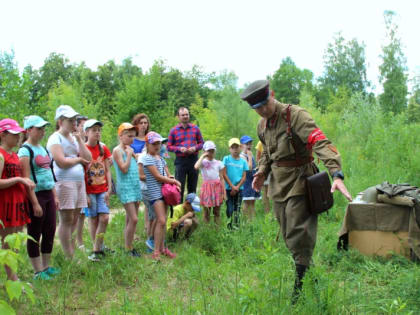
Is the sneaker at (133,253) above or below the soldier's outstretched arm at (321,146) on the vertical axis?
below

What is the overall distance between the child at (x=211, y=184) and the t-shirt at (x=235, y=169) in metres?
0.29

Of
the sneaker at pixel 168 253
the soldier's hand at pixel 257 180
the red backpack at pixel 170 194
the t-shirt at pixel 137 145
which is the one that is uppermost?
the t-shirt at pixel 137 145

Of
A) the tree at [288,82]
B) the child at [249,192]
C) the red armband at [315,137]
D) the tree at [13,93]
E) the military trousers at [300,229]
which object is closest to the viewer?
the red armband at [315,137]

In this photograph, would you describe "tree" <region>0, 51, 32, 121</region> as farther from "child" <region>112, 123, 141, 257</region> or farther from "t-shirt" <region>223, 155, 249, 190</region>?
"t-shirt" <region>223, 155, 249, 190</region>

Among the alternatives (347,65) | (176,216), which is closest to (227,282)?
(176,216)

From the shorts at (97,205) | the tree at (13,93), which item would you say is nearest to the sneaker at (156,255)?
the shorts at (97,205)

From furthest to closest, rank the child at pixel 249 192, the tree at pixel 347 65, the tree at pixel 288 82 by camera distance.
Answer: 1. the tree at pixel 288 82
2. the tree at pixel 347 65
3. the child at pixel 249 192

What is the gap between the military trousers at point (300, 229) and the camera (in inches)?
→ 132

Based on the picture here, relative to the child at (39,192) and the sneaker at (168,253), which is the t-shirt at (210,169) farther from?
the child at (39,192)

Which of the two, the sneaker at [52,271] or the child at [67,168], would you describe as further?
the child at [67,168]

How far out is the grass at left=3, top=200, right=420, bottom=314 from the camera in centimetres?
299

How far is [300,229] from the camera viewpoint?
3.36 metres

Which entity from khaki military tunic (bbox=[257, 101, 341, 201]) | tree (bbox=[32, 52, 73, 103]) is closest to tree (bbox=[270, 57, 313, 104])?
tree (bbox=[32, 52, 73, 103])

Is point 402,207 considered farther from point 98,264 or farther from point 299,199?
point 98,264
